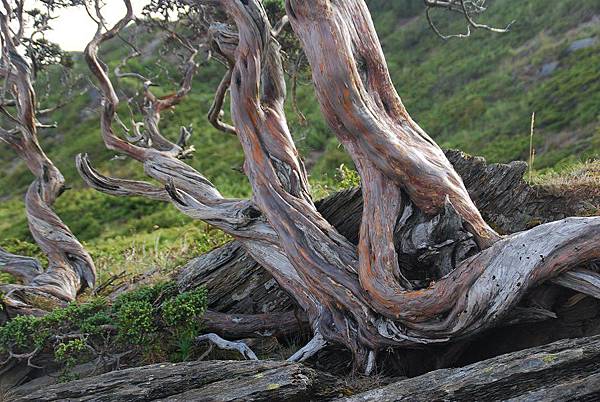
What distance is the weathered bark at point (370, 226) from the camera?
15.7 ft

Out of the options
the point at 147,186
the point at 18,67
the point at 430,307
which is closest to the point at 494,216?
the point at 430,307

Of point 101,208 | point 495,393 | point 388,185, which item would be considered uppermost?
point 101,208

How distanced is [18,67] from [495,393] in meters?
7.99

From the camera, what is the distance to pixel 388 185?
18.5 feet

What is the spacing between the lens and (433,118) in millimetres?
23156

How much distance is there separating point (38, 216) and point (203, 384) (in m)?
5.40

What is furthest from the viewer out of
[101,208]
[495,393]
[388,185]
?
[101,208]

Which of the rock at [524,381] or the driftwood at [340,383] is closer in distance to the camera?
the rock at [524,381]

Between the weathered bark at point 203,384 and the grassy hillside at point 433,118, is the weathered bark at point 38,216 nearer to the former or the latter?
the grassy hillside at point 433,118

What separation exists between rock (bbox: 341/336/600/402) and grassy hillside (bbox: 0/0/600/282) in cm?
701

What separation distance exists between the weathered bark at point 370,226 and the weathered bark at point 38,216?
326 centimetres

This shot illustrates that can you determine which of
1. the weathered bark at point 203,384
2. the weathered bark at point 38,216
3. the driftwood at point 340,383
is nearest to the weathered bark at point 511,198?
the driftwood at point 340,383

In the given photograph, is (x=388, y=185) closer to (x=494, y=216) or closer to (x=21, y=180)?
(x=494, y=216)

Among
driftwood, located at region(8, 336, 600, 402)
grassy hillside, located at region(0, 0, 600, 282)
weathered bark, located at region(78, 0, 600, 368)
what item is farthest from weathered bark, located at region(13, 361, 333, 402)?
grassy hillside, located at region(0, 0, 600, 282)
